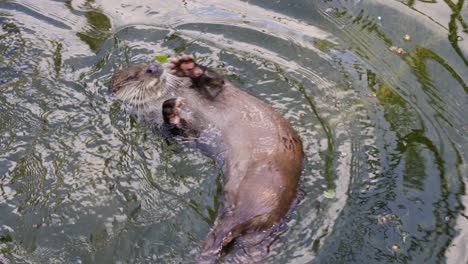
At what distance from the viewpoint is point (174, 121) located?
14.3ft

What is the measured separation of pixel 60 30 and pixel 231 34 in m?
1.57

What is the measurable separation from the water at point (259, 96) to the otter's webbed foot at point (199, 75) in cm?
48

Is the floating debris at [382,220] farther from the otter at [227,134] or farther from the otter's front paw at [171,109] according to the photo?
the otter's front paw at [171,109]

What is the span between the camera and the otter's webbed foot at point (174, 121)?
14.2 ft

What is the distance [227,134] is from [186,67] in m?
0.62

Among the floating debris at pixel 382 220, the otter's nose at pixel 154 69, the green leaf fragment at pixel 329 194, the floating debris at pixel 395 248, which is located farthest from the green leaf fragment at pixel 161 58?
the floating debris at pixel 395 248

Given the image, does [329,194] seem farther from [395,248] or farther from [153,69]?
[153,69]

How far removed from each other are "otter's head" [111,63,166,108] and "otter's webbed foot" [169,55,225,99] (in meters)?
0.17

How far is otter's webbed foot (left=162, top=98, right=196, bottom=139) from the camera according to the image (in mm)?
4316

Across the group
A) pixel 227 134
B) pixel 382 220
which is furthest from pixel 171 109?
pixel 382 220

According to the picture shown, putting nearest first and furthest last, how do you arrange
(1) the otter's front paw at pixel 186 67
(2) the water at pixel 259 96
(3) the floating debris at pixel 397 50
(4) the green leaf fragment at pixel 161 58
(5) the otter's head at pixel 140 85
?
(2) the water at pixel 259 96 < (1) the otter's front paw at pixel 186 67 < (5) the otter's head at pixel 140 85 < (4) the green leaf fragment at pixel 161 58 < (3) the floating debris at pixel 397 50

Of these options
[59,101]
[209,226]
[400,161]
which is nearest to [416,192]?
[400,161]

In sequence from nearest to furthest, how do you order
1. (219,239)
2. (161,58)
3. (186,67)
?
(219,239) < (186,67) < (161,58)

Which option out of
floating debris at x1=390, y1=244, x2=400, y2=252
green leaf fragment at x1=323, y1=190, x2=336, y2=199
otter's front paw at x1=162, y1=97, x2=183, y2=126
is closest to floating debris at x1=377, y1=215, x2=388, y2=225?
floating debris at x1=390, y1=244, x2=400, y2=252
